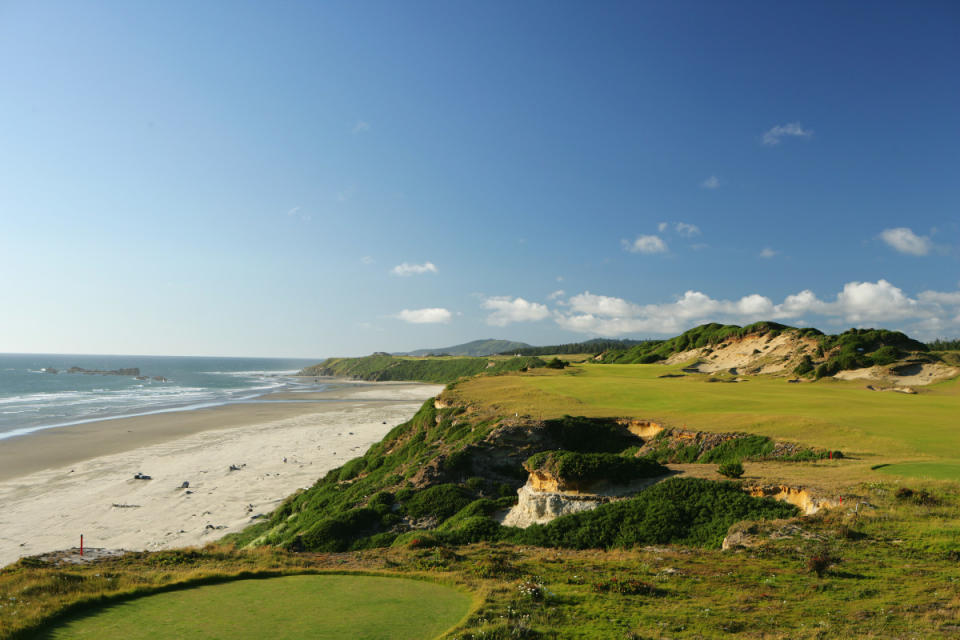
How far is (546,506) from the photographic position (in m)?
18.3

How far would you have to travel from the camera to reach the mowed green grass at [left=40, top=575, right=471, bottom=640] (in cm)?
855

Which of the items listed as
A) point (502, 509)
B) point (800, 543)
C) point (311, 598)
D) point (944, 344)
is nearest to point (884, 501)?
point (800, 543)

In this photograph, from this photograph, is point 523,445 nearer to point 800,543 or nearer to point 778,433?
point 778,433

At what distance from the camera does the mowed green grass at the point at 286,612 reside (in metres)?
8.55

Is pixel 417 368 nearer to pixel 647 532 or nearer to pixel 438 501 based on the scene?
pixel 438 501

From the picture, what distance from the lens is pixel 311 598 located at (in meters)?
10.4

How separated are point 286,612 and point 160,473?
3537cm

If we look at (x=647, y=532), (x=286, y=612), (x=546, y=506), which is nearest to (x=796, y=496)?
(x=647, y=532)

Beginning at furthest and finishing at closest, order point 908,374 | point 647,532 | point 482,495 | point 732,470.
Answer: point 908,374, point 482,495, point 732,470, point 647,532

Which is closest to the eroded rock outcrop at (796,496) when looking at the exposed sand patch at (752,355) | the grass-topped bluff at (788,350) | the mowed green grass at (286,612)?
the mowed green grass at (286,612)

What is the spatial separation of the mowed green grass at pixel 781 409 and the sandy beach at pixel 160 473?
16957 mm

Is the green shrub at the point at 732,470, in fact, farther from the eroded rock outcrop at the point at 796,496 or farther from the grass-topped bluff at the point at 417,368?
the grass-topped bluff at the point at 417,368

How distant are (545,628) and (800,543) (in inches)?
318

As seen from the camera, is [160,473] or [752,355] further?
[752,355]
